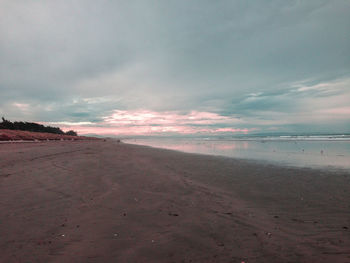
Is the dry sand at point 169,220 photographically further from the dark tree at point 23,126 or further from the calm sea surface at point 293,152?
the dark tree at point 23,126

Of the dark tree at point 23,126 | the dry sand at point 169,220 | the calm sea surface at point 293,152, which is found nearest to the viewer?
the dry sand at point 169,220

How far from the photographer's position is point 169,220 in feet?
14.3

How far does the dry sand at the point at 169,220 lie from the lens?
10.3 ft

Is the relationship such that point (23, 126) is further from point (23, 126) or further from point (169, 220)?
point (169, 220)

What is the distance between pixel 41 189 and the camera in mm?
6238

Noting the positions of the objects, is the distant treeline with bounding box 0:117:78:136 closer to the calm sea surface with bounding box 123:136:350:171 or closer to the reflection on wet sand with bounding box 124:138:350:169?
the calm sea surface with bounding box 123:136:350:171

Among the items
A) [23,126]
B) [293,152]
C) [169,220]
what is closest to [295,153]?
[293,152]

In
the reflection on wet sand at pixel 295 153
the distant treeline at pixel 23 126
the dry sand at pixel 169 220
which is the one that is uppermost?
the distant treeline at pixel 23 126

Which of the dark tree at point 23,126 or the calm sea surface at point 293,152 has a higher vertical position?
the dark tree at point 23,126

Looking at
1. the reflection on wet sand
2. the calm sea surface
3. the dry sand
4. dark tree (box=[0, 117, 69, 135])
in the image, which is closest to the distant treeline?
dark tree (box=[0, 117, 69, 135])

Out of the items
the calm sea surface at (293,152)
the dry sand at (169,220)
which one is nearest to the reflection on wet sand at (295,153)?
the calm sea surface at (293,152)

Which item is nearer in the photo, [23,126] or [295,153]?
[295,153]

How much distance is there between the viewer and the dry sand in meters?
3.13

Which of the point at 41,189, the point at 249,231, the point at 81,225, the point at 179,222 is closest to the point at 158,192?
the point at 179,222
